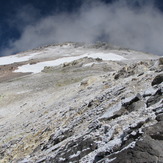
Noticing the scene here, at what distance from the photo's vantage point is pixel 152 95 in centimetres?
1038

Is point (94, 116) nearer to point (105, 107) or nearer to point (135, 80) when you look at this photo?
point (105, 107)

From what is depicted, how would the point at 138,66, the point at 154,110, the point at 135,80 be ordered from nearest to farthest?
the point at 154,110 < the point at 135,80 < the point at 138,66

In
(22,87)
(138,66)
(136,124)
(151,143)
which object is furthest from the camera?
(22,87)

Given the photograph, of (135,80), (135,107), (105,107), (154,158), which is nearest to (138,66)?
(135,80)

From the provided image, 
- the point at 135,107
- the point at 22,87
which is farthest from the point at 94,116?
the point at 22,87

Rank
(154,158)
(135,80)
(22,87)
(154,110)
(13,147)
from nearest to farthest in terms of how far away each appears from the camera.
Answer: (154,158)
(154,110)
(13,147)
(135,80)
(22,87)

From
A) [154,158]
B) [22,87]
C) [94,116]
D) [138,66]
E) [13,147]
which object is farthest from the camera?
[22,87]

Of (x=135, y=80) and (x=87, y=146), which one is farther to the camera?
(x=135, y=80)

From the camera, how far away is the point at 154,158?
6477 millimetres

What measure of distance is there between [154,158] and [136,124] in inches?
68.4

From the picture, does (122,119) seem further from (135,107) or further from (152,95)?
(152,95)

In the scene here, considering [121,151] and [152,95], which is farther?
[152,95]

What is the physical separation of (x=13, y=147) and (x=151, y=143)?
861cm

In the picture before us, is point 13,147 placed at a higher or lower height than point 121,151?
lower
